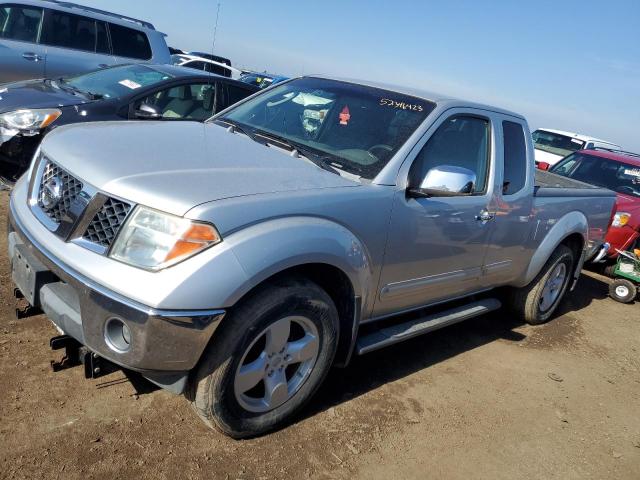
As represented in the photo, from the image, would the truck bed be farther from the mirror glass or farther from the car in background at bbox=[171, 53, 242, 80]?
the car in background at bbox=[171, 53, 242, 80]

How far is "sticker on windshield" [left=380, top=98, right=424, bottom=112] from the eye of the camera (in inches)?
141

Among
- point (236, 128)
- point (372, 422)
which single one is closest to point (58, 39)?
point (236, 128)

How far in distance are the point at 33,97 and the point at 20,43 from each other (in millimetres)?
4041

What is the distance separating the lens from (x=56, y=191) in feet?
9.00

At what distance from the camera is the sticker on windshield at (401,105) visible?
3.57 metres

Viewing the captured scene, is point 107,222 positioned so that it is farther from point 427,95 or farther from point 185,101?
point 185,101

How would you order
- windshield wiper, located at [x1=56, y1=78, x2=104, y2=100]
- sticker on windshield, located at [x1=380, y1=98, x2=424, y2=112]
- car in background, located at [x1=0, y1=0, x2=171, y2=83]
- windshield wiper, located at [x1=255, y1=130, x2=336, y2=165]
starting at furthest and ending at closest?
car in background, located at [x1=0, y1=0, x2=171, y2=83], windshield wiper, located at [x1=56, y1=78, x2=104, y2=100], sticker on windshield, located at [x1=380, y1=98, x2=424, y2=112], windshield wiper, located at [x1=255, y1=130, x2=336, y2=165]

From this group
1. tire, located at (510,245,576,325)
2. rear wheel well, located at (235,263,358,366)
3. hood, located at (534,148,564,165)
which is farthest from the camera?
hood, located at (534,148,564,165)

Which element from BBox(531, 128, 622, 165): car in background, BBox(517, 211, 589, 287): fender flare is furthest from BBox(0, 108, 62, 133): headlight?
BBox(531, 128, 622, 165): car in background

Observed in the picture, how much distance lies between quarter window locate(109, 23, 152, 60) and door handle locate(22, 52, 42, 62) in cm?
134

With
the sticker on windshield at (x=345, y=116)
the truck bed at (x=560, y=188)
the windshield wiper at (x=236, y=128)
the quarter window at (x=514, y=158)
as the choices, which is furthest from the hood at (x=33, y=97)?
the truck bed at (x=560, y=188)

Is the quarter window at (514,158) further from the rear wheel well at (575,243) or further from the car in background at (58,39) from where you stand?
the car in background at (58,39)

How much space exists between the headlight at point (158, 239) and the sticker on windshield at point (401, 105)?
1745 mm

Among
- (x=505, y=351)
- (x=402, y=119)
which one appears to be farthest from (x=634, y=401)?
(x=402, y=119)
